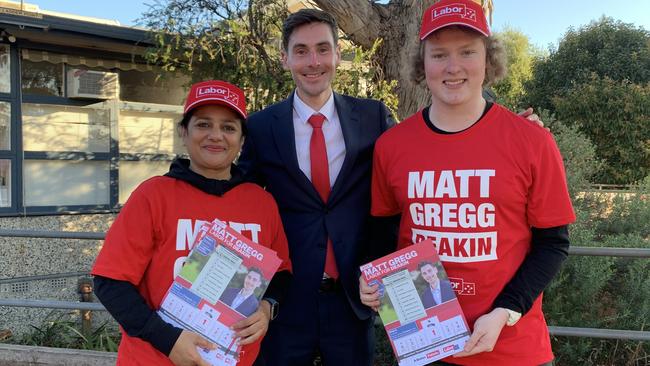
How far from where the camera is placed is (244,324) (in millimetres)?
2066

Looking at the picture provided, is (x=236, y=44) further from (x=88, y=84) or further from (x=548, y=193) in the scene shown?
(x=548, y=193)

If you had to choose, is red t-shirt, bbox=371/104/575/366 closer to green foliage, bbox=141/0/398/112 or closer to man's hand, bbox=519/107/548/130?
man's hand, bbox=519/107/548/130

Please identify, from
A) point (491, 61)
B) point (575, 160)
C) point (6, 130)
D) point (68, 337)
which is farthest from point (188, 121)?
point (6, 130)

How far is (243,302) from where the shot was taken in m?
2.06

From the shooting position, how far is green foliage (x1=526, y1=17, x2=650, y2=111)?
19703 mm

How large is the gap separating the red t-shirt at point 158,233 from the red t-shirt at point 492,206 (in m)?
0.76

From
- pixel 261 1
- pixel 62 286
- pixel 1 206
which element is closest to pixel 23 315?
pixel 62 286

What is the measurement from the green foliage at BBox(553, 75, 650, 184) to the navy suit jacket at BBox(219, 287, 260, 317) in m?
17.3

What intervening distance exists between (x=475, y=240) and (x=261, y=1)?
5.56m

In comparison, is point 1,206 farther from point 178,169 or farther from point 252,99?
point 178,169

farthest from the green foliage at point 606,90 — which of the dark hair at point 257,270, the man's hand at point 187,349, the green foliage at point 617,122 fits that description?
the man's hand at point 187,349

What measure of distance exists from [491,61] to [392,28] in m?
3.87

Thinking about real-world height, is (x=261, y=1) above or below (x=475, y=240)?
above

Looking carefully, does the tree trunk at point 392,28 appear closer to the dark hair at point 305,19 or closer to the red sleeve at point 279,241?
the dark hair at point 305,19
